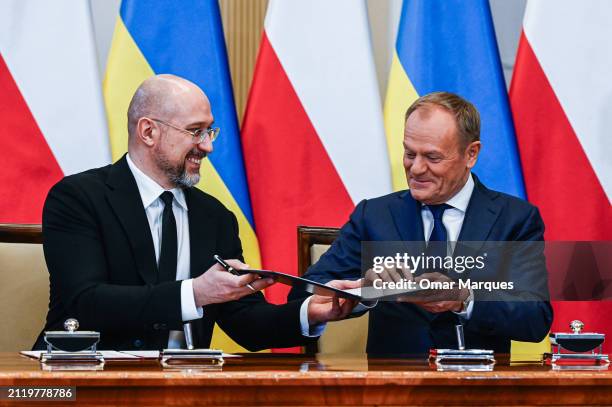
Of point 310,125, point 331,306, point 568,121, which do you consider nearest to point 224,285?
point 331,306

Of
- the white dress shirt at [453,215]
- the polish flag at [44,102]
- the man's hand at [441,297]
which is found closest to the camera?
the man's hand at [441,297]

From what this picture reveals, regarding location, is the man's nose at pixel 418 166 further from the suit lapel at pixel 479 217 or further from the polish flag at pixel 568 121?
the polish flag at pixel 568 121

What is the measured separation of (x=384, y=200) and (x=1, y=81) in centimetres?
140

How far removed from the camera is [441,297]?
2.26 metres

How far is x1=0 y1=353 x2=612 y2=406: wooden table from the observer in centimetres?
161

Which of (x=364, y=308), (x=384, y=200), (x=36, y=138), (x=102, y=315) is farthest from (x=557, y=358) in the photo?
(x=36, y=138)

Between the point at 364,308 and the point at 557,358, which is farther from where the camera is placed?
the point at 364,308

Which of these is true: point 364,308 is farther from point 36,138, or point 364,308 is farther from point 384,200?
point 36,138

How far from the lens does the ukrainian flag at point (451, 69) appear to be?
3.55 meters

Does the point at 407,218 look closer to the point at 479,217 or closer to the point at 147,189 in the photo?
the point at 479,217

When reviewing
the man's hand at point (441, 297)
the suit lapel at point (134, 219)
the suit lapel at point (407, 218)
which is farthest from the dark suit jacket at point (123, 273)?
the man's hand at point (441, 297)

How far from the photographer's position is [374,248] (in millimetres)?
2682

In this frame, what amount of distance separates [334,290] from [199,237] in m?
0.96

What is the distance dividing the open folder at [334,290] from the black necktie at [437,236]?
425 millimetres
